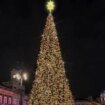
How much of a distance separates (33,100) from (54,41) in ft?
18.1

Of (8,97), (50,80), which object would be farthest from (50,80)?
(8,97)

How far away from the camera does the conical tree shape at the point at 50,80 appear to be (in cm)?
3244

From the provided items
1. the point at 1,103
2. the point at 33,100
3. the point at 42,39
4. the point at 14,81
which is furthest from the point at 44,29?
the point at 14,81

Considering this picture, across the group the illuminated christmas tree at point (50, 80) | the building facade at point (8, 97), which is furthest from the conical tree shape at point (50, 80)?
the building facade at point (8, 97)

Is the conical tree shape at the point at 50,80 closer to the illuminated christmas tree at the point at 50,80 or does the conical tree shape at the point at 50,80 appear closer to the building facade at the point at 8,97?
the illuminated christmas tree at the point at 50,80

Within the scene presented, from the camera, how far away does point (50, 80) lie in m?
32.6

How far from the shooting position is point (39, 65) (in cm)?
3275

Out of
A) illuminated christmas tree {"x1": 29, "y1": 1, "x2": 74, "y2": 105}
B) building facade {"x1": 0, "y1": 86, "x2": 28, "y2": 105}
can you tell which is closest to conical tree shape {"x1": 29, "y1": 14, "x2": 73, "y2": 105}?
illuminated christmas tree {"x1": 29, "y1": 1, "x2": 74, "y2": 105}

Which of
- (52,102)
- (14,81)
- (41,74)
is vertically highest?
(14,81)

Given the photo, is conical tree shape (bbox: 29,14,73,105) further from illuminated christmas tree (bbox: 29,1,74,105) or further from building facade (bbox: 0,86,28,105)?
building facade (bbox: 0,86,28,105)

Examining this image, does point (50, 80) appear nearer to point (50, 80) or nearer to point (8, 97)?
point (50, 80)

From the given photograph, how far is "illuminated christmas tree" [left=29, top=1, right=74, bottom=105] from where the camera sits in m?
32.4

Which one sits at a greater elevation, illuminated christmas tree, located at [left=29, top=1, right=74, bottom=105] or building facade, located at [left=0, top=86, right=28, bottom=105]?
building facade, located at [left=0, top=86, right=28, bottom=105]

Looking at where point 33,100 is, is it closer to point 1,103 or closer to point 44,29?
point 44,29
